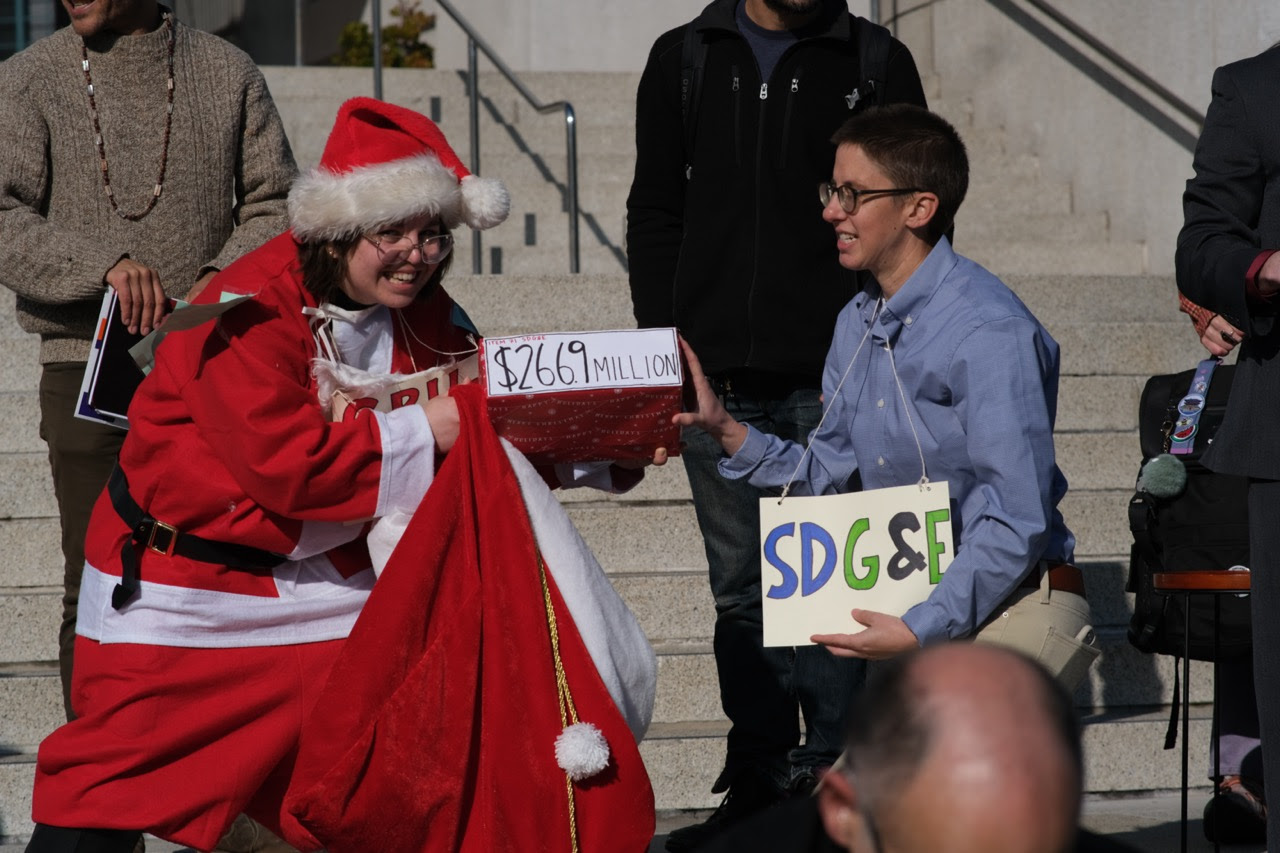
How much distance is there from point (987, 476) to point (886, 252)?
496 mm

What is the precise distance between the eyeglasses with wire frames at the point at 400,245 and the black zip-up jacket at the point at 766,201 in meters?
1.14

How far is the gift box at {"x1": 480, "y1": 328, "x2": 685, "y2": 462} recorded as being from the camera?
9.82 ft

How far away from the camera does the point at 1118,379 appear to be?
657 cm

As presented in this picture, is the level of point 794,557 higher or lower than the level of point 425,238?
lower

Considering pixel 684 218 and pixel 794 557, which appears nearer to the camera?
pixel 794 557

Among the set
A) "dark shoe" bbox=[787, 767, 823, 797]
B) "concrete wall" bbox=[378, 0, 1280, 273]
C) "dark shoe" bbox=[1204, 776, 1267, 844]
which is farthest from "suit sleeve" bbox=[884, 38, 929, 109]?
"concrete wall" bbox=[378, 0, 1280, 273]

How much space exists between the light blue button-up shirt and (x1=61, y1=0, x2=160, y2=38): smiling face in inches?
75.5

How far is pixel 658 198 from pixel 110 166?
1366mm

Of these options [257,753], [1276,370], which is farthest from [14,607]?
[1276,370]

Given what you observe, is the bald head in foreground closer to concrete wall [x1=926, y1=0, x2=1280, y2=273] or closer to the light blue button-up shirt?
the light blue button-up shirt

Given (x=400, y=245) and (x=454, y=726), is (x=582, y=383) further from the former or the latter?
(x=454, y=726)

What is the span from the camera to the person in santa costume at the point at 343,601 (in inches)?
116

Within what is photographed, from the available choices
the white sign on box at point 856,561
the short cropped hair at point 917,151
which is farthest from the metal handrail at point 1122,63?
the white sign on box at point 856,561

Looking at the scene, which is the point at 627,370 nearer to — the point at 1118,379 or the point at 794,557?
the point at 794,557
